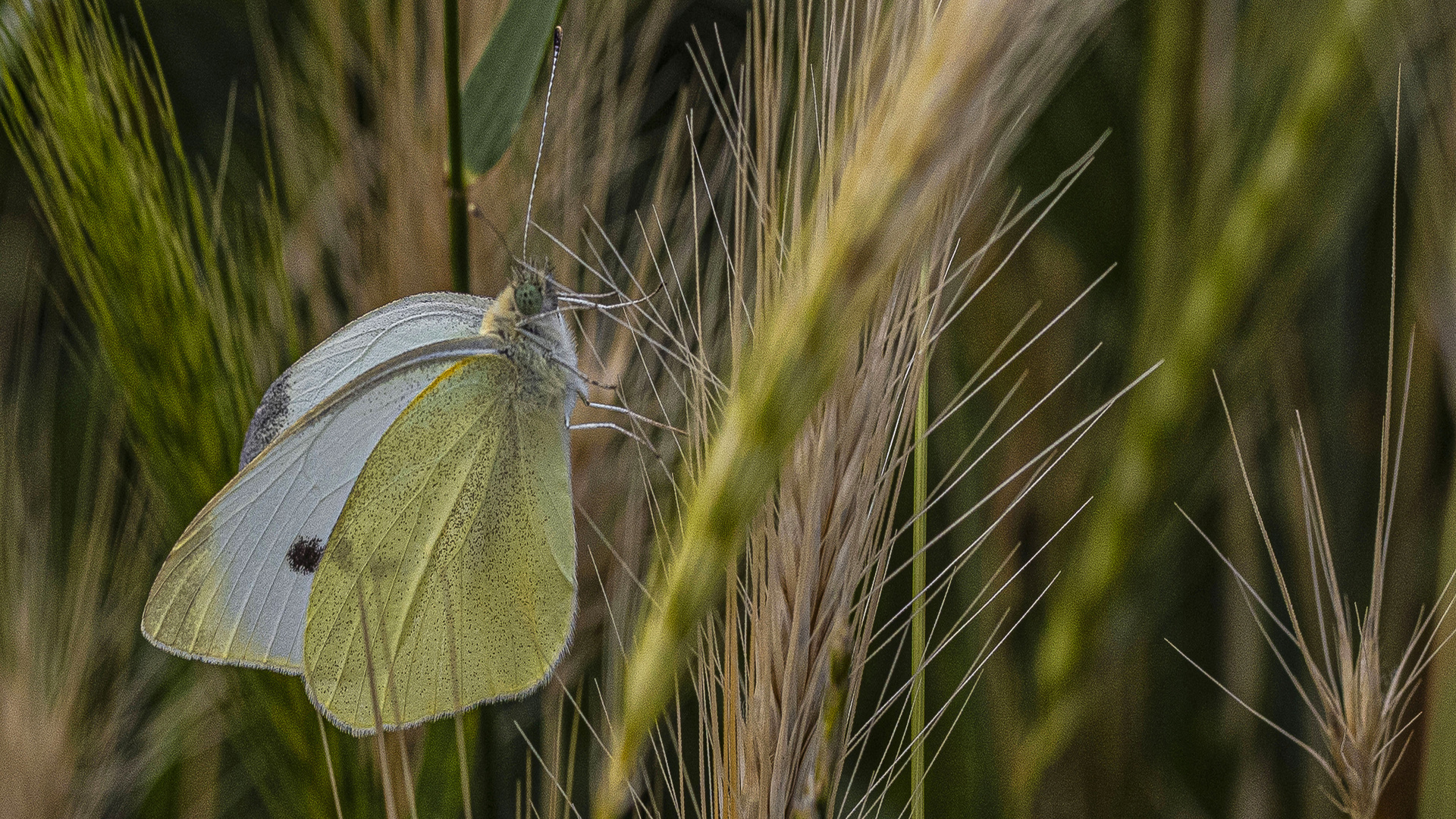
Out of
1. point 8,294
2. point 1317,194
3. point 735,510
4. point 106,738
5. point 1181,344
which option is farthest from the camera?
point 8,294

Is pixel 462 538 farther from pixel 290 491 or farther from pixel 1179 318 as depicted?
pixel 1179 318

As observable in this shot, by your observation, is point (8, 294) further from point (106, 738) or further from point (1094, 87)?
point (1094, 87)

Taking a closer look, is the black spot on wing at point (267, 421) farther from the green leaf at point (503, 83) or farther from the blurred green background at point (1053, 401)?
the green leaf at point (503, 83)

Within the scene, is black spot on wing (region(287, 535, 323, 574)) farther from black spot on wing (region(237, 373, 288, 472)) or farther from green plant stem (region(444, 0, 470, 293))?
green plant stem (region(444, 0, 470, 293))

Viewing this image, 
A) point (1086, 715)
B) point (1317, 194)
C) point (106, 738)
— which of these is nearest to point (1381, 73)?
point (1317, 194)

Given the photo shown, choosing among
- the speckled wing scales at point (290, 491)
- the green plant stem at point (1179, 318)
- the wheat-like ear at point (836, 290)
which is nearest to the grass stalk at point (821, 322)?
the wheat-like ear at point (836, 290)

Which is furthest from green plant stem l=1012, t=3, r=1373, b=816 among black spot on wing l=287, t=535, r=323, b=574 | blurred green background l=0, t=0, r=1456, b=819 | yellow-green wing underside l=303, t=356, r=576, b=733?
black spot on wing l=287, t=535, r=323, b=574

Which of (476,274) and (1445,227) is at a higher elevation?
(1445,227)

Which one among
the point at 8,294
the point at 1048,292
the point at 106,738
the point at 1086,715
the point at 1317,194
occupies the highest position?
the point at 1317,194
